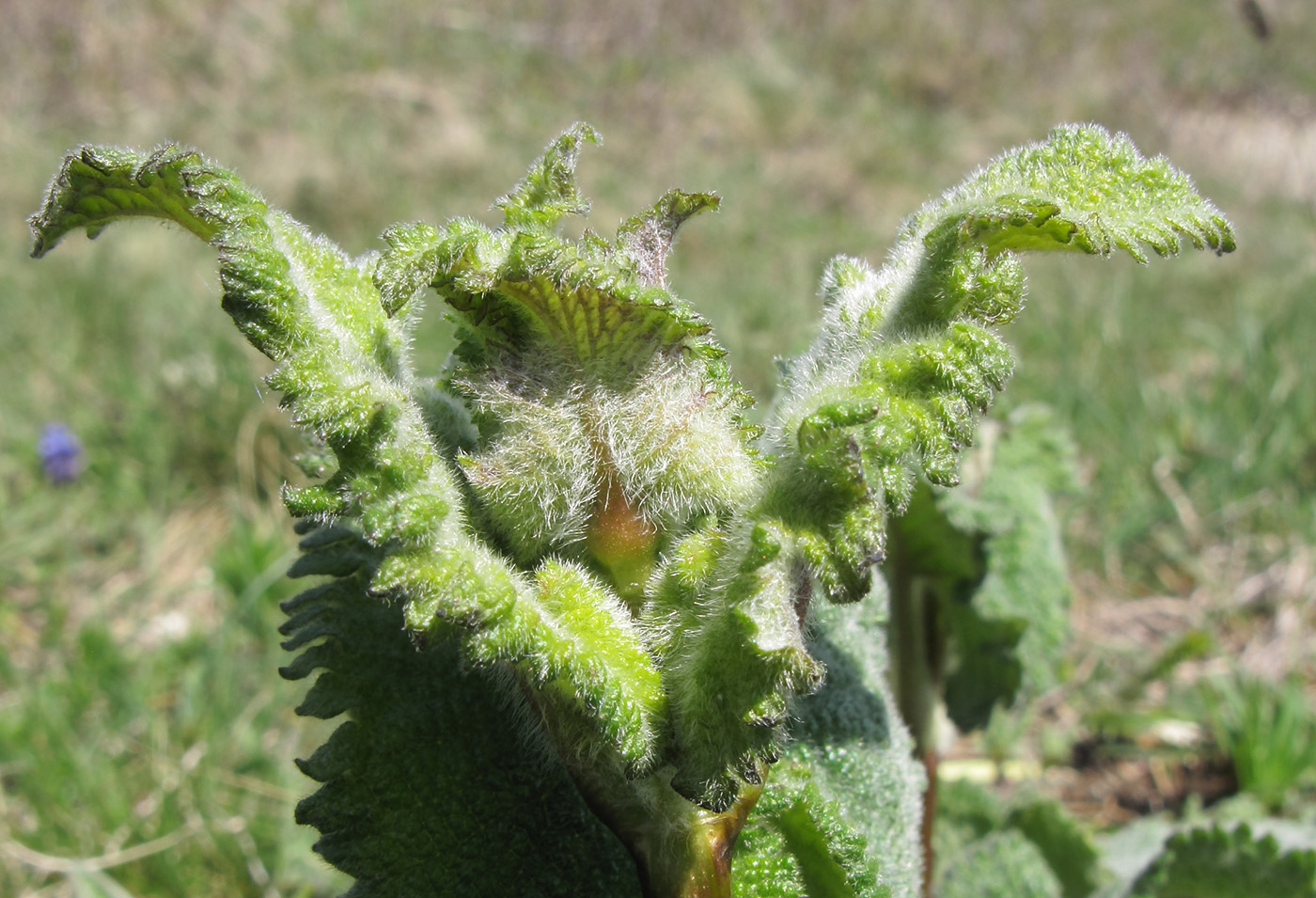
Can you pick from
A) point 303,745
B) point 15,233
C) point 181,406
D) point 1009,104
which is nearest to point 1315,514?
point 303,745

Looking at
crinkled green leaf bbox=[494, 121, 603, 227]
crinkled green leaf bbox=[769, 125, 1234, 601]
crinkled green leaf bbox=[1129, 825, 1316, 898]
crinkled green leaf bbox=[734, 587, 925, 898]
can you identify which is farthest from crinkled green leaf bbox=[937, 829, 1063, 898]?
crinkled green leaf bbox=[494, 121, 603, 227]

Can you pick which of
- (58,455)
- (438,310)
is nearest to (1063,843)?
(58,455)

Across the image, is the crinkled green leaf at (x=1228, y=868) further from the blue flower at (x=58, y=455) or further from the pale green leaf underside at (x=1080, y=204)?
the blue flower at (x=58, y=455)

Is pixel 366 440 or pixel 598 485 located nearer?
pixel 366 440

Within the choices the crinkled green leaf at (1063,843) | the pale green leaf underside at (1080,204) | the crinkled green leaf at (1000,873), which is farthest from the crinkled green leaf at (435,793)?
the crinkled green leaf at (1063,843)

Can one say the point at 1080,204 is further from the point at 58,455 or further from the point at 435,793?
the point at 58,455

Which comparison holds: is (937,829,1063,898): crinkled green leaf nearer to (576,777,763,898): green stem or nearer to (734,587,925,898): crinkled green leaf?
(734,587,925,898): crinkled green leaf
